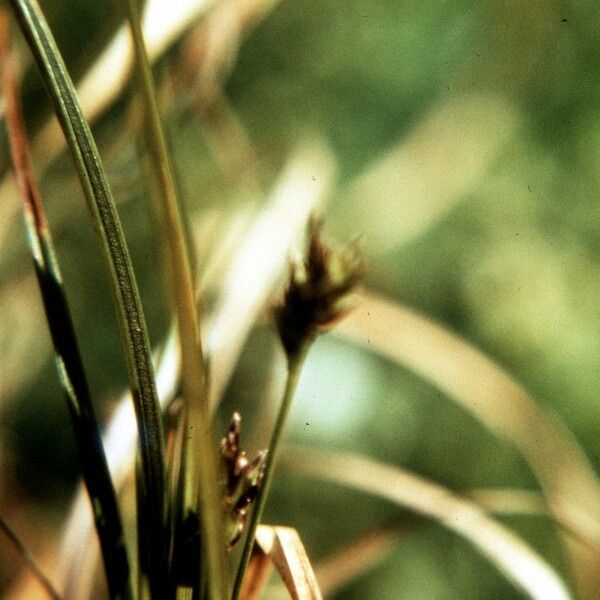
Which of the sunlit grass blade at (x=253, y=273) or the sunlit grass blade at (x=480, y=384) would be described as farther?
the sunlit grass blade at (x=480, y=384)

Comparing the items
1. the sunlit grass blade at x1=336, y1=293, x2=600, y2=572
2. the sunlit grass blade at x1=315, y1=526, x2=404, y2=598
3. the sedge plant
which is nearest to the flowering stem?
the sedge plant

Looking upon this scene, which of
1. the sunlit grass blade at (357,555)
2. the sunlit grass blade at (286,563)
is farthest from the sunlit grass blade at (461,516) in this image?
the sunlit grass blade at (286,563)

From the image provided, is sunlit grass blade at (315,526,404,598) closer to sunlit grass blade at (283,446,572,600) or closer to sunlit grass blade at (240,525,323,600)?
sunlit grass blade at (283,446,572,600)

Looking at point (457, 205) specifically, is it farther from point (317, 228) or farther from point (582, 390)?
point (317, 228)

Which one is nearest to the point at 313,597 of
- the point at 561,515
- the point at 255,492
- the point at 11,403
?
the point at 255,492

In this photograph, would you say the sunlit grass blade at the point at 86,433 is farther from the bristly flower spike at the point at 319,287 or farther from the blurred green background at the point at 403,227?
the blurred green background at the point at 403,227

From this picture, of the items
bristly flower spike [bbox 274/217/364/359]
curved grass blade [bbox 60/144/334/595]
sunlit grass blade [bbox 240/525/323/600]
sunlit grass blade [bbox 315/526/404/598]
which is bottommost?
sunlit grass blade [bbox 240/525/323/600]
